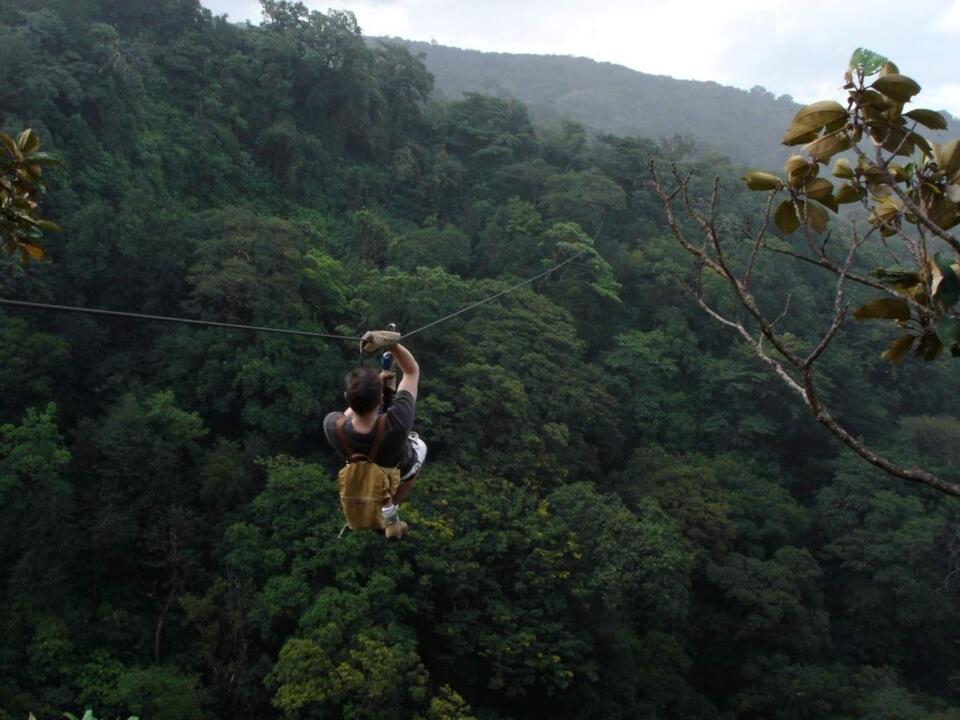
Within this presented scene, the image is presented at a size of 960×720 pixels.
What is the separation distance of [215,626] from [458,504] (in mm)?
3132

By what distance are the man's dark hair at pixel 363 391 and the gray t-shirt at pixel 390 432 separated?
0.22 feet

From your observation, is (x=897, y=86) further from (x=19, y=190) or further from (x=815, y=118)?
(x=19, y=190)

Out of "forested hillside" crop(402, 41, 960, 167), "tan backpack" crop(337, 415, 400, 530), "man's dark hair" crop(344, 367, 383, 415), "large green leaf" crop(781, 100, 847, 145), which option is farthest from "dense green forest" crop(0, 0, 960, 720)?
"forested hillside" crop(402, 41, 960, 167)

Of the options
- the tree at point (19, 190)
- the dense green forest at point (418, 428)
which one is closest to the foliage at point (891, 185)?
the tree at point (19, 190)

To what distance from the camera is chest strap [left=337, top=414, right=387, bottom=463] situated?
2369 mm

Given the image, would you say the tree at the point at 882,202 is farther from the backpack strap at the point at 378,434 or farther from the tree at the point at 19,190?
the tree at the point at 19,190

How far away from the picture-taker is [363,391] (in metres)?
2.28

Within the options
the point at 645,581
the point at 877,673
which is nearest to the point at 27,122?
the point at 645,581

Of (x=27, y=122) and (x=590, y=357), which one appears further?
(x=590, y=357)

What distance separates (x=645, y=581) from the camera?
1023 centimetres

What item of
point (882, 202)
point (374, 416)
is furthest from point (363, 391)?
point (882, 202)

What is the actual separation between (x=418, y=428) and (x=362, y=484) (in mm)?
8619

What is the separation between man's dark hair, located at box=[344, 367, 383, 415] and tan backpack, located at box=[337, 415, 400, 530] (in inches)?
4.2

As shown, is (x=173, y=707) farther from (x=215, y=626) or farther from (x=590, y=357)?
(x=590, y=357)
